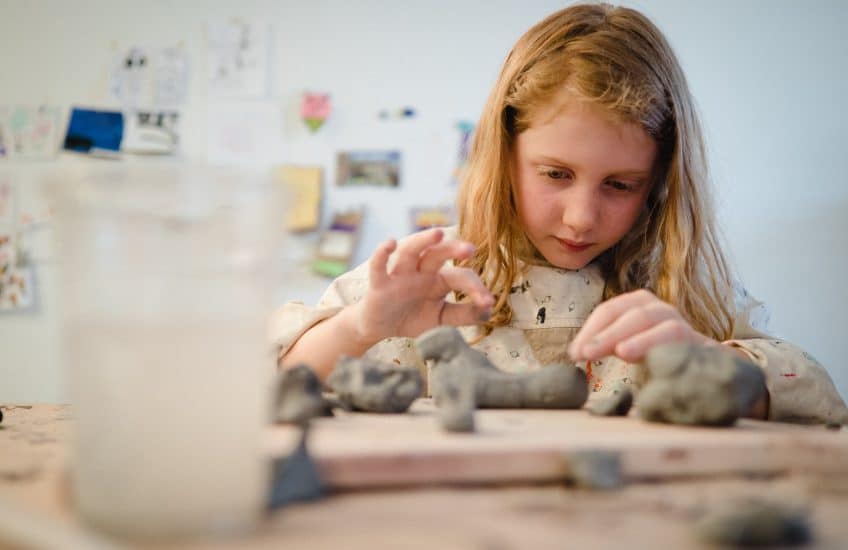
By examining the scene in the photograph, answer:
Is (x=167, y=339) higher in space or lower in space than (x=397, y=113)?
lower

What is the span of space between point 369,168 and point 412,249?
1788mm

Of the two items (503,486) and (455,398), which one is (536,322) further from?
(503,486)

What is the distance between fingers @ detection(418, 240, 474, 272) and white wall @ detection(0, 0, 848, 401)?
5.64ft

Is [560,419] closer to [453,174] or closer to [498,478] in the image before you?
[498,478]

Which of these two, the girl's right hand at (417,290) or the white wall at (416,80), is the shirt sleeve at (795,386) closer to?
the girl's right hand at (417,290)

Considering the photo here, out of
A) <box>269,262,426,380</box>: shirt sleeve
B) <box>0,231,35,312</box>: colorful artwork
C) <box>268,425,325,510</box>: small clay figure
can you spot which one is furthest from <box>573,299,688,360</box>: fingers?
<box>0,231,35,312</box>: colorful artwork

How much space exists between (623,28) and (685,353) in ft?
2.50

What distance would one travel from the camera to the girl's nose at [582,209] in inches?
41.9

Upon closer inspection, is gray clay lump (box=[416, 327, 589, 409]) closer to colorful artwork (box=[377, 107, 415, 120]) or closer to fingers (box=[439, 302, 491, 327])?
fingers (box=[439, 302, 491, 327])

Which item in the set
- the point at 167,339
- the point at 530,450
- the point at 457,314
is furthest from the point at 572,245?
the point at 167,339

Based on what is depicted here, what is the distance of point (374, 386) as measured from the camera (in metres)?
0.63

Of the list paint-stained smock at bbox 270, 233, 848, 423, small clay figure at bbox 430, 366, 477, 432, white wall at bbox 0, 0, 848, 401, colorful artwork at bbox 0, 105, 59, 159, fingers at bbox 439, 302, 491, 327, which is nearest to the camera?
small clay figure at bbox 430, 366, 477, 432

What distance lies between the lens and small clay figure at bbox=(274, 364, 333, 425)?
1.70 feet

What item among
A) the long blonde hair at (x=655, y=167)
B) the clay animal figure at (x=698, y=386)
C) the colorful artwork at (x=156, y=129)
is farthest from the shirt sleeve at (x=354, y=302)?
the colorful artwork at (x=156, y=129)
